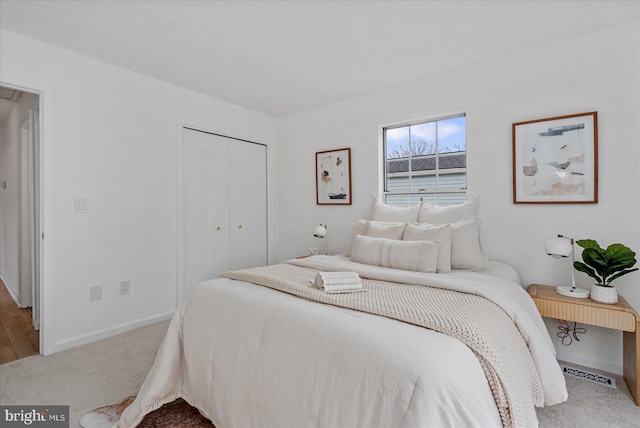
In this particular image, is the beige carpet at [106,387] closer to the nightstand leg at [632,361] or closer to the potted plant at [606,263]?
the nightstand leg at [632,361]

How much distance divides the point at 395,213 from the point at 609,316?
1650 mm

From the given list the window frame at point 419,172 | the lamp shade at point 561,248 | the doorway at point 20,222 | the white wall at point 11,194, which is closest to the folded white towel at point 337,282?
the lamp shade at point 561,248

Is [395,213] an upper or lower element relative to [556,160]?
Answer: lower

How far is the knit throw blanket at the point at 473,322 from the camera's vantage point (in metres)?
1.18

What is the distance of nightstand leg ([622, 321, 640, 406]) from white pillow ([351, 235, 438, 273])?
1.17 metres

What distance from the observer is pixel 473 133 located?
9.69 feet

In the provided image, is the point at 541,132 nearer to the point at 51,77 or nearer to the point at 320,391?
the point at 320,391

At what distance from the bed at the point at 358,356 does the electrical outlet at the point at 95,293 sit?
1384 mm

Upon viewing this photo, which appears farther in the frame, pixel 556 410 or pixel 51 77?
pixel 51 77

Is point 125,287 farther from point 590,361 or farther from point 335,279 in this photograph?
point 590,361

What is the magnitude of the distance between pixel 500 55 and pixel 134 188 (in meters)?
3.48

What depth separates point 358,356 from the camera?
121 cm

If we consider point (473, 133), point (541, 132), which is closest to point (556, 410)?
point (541, 132)

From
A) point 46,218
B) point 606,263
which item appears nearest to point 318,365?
point 606,263
